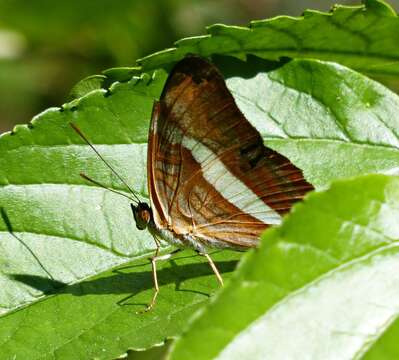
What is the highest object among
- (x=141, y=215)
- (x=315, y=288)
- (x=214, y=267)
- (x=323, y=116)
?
(x=323, y=116)

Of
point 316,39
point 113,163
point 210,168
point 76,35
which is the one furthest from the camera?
point 76,35

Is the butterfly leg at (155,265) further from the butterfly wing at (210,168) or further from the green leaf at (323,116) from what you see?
the green leaf at (323,116)

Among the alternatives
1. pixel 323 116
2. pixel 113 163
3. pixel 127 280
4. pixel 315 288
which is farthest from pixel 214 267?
pixel 315 288

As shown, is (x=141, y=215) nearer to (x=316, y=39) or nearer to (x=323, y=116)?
(x=323, y=116)

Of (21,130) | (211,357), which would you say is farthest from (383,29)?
(211,357)

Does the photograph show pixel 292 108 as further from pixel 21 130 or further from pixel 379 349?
pixel 379 349

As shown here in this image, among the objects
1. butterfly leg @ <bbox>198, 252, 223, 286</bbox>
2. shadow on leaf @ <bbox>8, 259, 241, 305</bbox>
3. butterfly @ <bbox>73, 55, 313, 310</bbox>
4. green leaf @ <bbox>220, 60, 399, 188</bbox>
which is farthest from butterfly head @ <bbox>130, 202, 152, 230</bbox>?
green leaf @ <bbox>220, 60, 399, 188</bbox>

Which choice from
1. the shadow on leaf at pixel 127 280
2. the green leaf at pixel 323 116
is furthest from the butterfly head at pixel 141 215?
the green leaf at pixel 323 116

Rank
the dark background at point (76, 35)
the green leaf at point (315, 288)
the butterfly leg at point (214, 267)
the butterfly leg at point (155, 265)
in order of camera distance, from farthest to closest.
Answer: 1. the dark background at point (76, 35)
2. the butterfly leg at point (214, 267)
3. the butterfly leg at point (155, 265)
4. the green leaf at point (315, 288)
